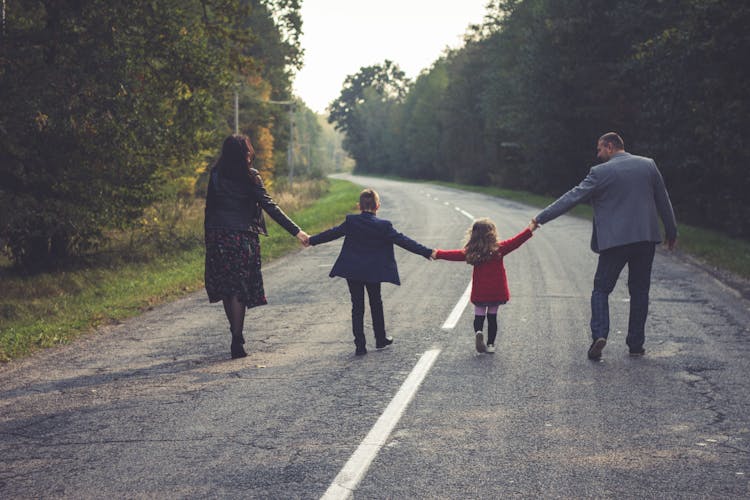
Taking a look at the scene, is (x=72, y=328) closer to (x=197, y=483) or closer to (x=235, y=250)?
(x=235, y=250)

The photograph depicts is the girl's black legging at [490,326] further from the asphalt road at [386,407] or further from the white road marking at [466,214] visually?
the white road marking at [466,214]

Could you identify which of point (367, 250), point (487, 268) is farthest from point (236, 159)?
point (487, 268)

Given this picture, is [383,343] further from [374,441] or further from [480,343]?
[374,441]

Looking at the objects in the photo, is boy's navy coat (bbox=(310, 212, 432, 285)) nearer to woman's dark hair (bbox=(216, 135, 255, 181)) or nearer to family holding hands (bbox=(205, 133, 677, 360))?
family holding hands (bbox=(205, 133, 677, 360))

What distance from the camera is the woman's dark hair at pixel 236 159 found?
706 centimetres

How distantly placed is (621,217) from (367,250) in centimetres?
240

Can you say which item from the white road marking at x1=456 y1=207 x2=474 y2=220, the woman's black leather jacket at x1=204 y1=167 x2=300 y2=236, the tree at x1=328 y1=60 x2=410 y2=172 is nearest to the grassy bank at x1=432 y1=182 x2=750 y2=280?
the white road marking at x1=456 y1=207 x2=474 y2=220

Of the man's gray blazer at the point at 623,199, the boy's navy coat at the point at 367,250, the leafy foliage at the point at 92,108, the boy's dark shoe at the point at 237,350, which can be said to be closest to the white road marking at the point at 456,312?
the boy's navy coat at the point at 367,250

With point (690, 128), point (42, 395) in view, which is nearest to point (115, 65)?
point (42, 395)

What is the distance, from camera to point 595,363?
6859mm

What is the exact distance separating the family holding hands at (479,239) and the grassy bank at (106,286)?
239cm

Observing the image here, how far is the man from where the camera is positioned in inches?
278

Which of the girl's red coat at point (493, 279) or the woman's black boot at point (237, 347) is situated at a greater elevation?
the girl's red coat at point (493, 279)

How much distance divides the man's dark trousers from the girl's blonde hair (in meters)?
1.02
